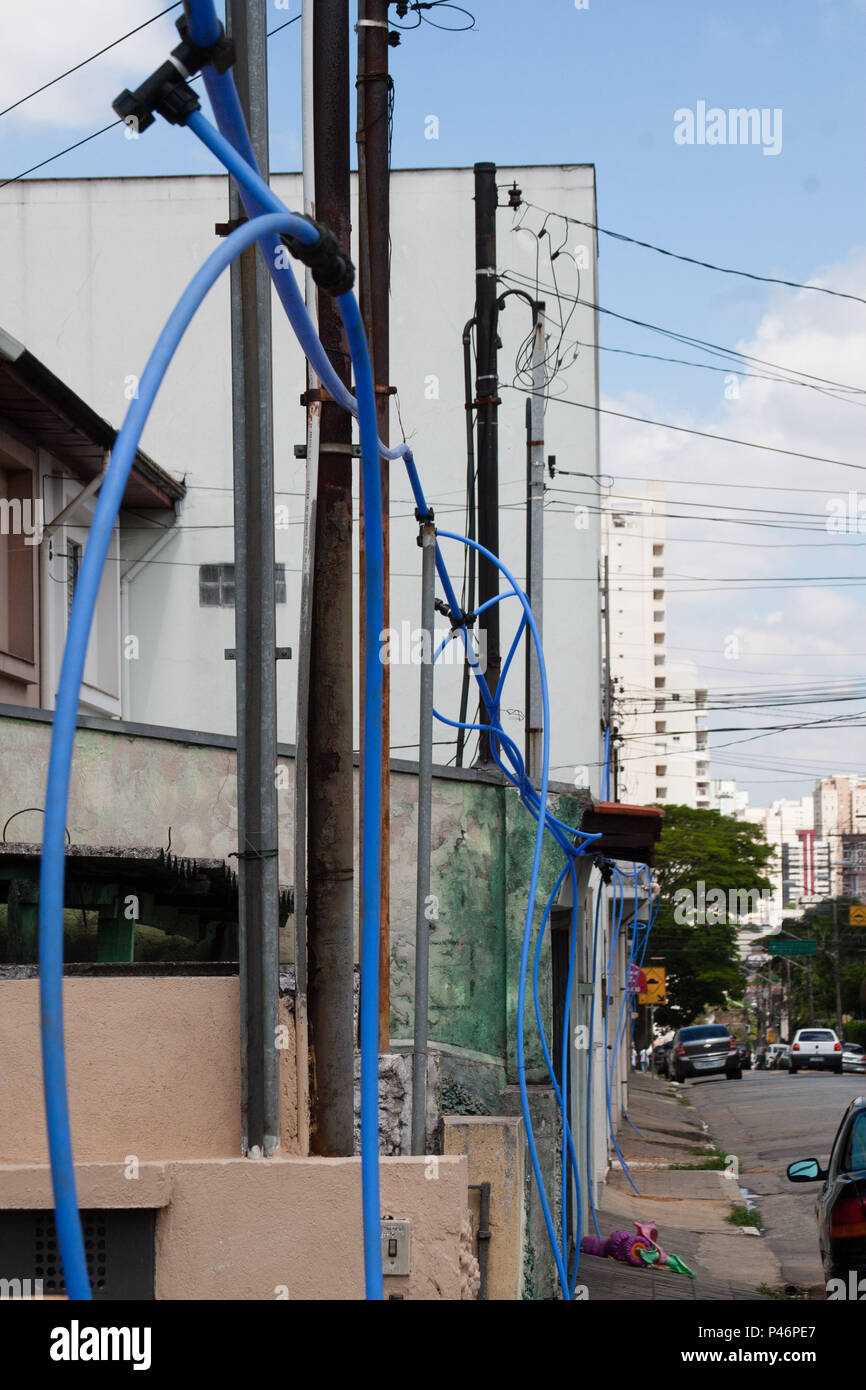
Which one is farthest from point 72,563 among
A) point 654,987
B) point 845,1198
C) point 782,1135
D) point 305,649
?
point 654,987

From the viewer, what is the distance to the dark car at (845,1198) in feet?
24.0

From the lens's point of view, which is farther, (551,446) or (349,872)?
(551,446)

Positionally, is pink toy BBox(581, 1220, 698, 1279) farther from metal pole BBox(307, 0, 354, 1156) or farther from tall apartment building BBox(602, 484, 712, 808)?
tall apartment building BBox(602, 484, 712, 808)

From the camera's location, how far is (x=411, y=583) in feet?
74.7

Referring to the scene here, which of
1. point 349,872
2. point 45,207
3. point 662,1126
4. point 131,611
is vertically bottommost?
point 662,1126

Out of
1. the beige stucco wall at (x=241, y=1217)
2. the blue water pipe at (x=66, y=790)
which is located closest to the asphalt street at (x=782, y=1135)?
the beige stucco wall at (x=241, y=1217)

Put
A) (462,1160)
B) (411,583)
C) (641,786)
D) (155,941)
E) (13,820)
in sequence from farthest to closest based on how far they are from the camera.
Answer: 1. (641,786)
2. (411,583)
3. (155,941)
4. (13,820)
5. (462,1160)

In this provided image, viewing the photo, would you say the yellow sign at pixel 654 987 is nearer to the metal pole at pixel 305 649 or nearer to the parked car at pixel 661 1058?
the parked car at pixel 661 1058

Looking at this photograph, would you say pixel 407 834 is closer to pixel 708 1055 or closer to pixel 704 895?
pixel 708 1055

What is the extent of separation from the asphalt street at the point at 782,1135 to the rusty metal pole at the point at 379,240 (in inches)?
263

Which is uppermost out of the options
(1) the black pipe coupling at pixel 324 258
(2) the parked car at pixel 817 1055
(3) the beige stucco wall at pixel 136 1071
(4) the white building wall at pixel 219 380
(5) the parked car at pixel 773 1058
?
(4) the white building wall at pixel 219 380
